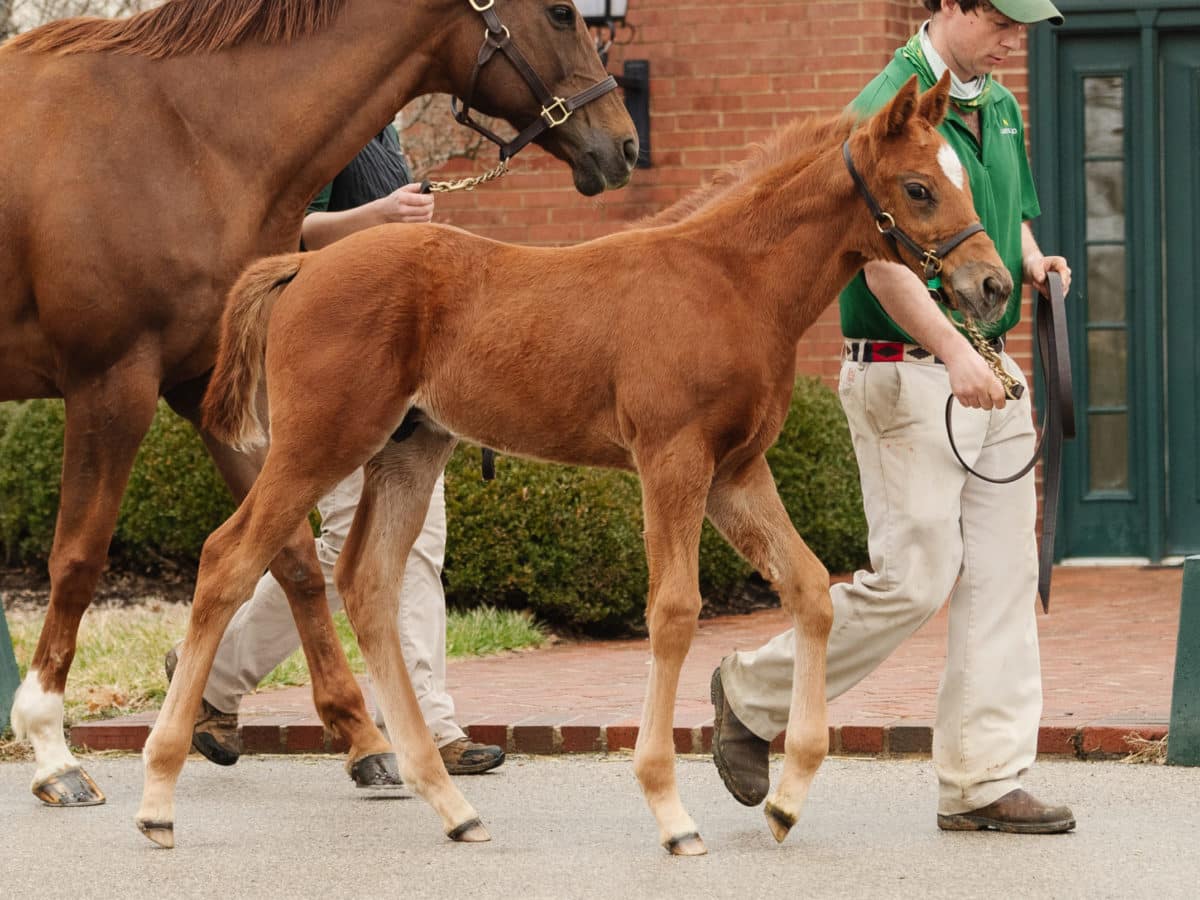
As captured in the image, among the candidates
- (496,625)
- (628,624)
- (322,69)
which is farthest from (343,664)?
(628,624)

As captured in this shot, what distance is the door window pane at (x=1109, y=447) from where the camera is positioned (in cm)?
1144

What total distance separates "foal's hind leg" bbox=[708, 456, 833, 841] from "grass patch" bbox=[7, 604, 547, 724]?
346cm

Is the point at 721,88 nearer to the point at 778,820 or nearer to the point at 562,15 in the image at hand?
the point at 562,15

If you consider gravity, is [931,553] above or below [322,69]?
below

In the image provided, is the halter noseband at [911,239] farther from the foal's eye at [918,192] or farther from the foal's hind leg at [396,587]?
the foal's hind leg at [396,587]

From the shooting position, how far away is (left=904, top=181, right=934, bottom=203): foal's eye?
4711mm

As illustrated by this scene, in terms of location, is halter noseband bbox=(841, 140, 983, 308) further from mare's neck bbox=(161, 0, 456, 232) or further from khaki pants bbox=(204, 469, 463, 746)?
khaki pants bbox=(204, 469, 463, 746)

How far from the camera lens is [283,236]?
6.02m

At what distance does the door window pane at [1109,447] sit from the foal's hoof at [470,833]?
280 inches

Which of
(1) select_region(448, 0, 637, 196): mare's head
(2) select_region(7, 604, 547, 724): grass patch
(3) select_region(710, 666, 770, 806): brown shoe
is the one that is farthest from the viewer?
(2) select_region(7, 604, 547, 724): grass patch

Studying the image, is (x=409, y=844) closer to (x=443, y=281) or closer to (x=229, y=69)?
(x=443, y=281)

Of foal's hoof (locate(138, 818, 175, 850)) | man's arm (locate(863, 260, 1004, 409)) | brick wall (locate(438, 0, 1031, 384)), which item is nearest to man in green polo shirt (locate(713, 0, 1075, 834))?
man's arm (locate(863, 260, 1004, 409))

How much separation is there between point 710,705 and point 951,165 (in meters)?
3.04

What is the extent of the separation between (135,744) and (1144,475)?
21.9ft
